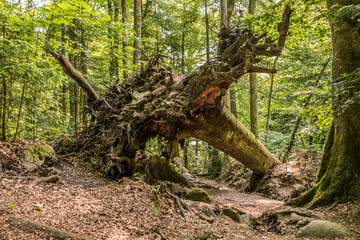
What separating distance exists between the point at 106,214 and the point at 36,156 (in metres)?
2.97

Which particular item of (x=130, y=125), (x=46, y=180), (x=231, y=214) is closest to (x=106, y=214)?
(x=46, y=180)

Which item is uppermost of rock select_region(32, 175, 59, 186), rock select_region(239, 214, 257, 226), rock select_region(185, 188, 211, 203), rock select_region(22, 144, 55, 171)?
rock select_region(22, 144, 55, 171)

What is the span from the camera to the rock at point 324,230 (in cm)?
366

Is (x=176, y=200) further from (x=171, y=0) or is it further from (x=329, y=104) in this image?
(x=171, y=0)

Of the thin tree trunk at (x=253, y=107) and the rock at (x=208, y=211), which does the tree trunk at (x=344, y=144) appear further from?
the thin tree trunk at (x=253, y=107)

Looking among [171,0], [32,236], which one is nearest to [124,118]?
[32,236]

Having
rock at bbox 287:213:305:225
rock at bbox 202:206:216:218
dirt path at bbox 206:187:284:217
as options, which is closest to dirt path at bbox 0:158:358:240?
rock at bbox 202:206:216:218

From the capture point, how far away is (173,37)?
15688mm

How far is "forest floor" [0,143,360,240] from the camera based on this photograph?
2459mm

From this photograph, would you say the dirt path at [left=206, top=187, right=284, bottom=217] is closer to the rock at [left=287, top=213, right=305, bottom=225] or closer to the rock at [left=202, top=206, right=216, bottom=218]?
the rock at [left=287, top=213, right=305, bottom=225]

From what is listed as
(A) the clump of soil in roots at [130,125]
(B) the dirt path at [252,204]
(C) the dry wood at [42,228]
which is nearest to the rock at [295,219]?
(B) the dirt path at [252,204]

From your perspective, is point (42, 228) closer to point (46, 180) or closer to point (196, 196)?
point (46, 180)

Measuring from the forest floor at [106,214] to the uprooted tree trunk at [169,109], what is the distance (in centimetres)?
99

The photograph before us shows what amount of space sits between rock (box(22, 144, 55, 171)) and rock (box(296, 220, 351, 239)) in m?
5.56
